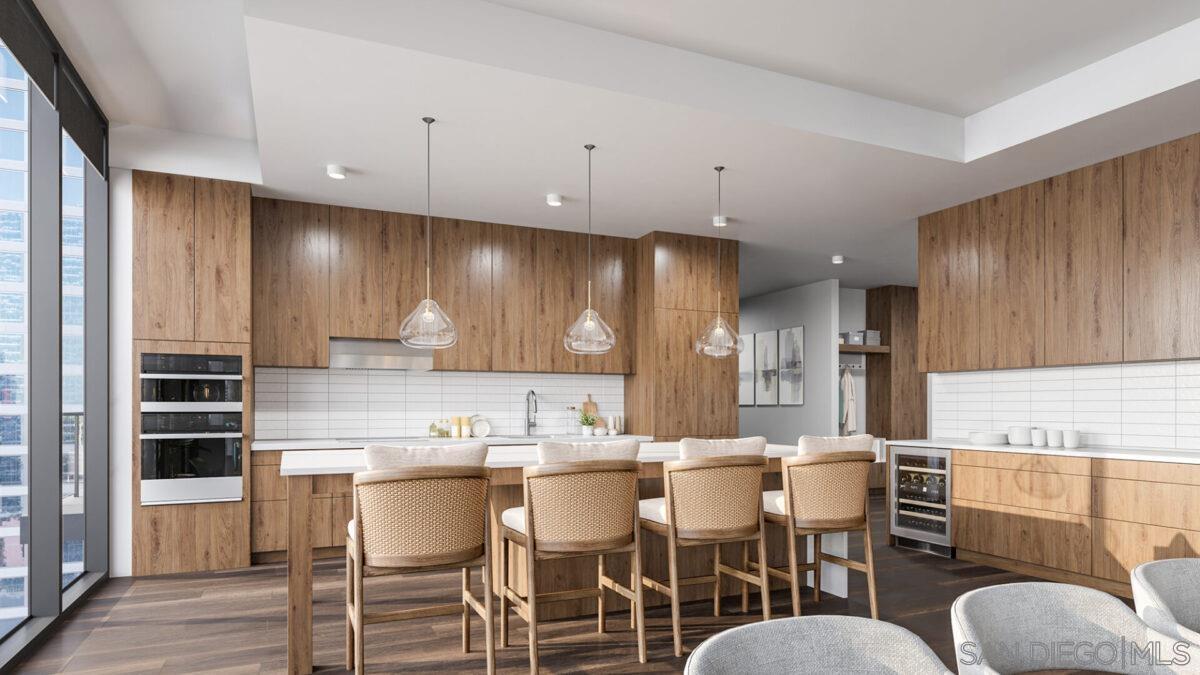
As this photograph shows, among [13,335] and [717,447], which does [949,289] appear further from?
[13,335]

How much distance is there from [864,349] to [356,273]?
243 inches

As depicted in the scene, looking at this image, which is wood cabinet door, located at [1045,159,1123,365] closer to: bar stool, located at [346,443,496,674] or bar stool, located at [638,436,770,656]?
bar stool, located at [638,436,770,656]

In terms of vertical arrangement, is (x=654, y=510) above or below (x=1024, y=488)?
above

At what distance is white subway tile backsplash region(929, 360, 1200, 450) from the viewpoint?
14.9 ft

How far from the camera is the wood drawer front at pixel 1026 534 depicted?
4.52m

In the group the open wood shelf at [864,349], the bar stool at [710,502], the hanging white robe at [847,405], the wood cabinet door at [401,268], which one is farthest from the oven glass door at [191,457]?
the hanging white robe at [847,405]

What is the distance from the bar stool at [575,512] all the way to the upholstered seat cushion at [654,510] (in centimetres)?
35

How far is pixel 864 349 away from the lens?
30.2ft

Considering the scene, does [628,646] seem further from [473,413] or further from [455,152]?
[473,413]

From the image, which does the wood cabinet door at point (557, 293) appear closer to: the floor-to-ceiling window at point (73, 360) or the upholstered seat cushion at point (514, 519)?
the upholstered seat cushion at point (514, 519)

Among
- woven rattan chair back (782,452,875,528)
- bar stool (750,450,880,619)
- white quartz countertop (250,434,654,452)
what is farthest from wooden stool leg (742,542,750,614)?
white quartz countertop (250,434,654,452)

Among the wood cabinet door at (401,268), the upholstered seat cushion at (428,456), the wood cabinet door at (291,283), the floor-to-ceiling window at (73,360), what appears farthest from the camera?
the wood cabinet door at (401,268)

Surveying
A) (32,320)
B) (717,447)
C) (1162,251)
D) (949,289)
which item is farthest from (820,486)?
(32,320)

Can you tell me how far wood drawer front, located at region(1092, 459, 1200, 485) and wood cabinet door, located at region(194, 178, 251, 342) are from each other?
542cm
